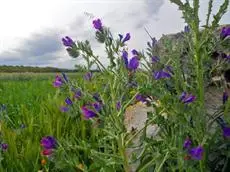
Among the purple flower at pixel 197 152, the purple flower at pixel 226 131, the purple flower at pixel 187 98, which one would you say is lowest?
the purple flower at pixel 197 152

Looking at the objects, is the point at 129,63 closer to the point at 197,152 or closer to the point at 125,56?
the point at 125,56

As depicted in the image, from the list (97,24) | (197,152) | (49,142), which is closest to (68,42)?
(97,24)

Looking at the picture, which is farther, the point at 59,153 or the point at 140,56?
the point at 140,56

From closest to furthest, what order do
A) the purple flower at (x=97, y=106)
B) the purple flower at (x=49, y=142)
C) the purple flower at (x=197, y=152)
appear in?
the purple flower at (x=197, y=152) < the purple flower at (x=97, y=106) < the purple flower at (x=49, y=142)

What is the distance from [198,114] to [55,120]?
2191 millimetres

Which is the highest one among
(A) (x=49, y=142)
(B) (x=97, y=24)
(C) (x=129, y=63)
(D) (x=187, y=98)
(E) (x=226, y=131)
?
(B) (x=97, y=24)

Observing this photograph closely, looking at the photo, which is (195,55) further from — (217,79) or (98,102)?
(217,79)

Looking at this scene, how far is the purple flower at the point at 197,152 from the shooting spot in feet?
4.28

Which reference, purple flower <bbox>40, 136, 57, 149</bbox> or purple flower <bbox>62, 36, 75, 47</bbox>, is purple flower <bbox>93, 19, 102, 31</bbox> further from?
purple flower <bbox>40, 136, 57, 149</bbox>

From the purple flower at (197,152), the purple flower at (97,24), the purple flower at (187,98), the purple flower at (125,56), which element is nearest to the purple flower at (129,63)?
the purple flower at (125,56)

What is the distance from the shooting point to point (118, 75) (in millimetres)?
1464

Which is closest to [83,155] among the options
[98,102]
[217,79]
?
[217,79]

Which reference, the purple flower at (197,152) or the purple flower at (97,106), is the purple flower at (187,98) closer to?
the purple flower at (197,152)

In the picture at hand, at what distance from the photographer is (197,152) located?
1308mm
